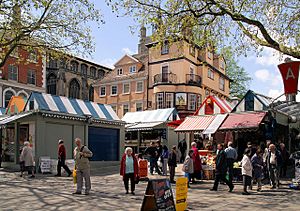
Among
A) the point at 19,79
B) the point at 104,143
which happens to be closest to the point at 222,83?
the point at 19,79

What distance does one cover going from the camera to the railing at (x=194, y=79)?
40906 millimetres

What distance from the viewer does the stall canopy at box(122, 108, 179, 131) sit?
91.5 feet

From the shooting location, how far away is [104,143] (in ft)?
74.5

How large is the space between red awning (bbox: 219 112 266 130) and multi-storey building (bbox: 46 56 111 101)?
37.9 meters

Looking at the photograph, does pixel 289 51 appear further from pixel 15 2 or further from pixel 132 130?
pixel 132 130

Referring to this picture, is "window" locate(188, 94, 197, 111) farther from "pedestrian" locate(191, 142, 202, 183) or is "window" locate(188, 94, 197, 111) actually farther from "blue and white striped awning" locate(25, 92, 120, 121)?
"pedestrian" locate(191, 142, 202, 183)

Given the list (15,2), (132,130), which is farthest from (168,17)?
(132,130)

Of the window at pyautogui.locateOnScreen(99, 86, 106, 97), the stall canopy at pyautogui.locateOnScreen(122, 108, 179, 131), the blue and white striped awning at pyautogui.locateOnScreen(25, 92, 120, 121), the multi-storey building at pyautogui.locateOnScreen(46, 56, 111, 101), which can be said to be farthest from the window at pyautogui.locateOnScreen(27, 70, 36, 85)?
the blue and white striped awning at pyautogui.locateOnScreen(25, 92, 120, 121)

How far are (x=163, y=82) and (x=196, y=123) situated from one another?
21.8 meters

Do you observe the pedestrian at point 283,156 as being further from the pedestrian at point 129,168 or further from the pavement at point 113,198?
the pedestrian at point 129,168

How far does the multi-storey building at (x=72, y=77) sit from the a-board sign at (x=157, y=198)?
153 feet

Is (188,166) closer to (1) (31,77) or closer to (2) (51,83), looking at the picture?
(1) (31,77)

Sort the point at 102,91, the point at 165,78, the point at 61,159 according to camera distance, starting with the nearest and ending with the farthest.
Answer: the point at 61,159, the point at 165,78, the point at 102,91

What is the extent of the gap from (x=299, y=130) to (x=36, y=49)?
581 inches
